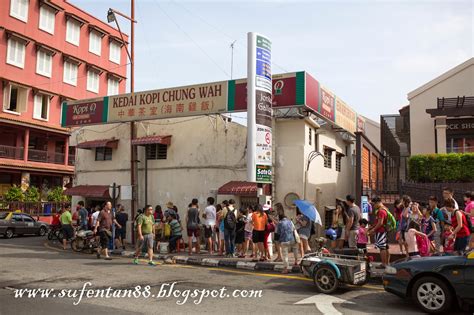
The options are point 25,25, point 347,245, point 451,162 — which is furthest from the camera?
point 25,25

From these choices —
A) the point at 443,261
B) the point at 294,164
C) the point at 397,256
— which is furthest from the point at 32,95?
the point at 443,261

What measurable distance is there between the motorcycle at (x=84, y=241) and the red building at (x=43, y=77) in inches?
703

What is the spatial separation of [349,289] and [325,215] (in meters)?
8.75

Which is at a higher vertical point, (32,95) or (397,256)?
(32,95)

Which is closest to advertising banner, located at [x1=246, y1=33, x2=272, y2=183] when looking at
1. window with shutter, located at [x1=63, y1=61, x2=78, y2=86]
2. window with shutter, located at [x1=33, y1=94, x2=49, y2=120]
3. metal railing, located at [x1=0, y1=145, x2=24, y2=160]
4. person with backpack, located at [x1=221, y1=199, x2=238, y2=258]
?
person with backpack, located at [x1=221, y1=199, x2=238, y2=258]

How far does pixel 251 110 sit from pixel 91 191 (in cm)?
958

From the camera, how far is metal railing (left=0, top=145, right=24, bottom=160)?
97.8ft

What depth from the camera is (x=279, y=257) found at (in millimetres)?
11648

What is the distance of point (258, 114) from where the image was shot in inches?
519

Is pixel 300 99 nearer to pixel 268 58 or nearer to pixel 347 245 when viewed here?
pixel 268 58

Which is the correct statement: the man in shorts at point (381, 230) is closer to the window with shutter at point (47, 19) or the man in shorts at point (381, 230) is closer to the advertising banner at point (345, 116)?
the advertising banner at point (345, 116)

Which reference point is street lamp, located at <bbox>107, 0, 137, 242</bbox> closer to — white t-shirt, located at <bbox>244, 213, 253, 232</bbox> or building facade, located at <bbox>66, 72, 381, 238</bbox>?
building facade, located at <bbox>66, 72, 381, 238</bbox>

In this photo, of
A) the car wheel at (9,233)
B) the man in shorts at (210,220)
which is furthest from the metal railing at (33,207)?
the man in shorts at (210,220)

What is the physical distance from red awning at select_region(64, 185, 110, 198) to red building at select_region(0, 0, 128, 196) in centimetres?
1304
